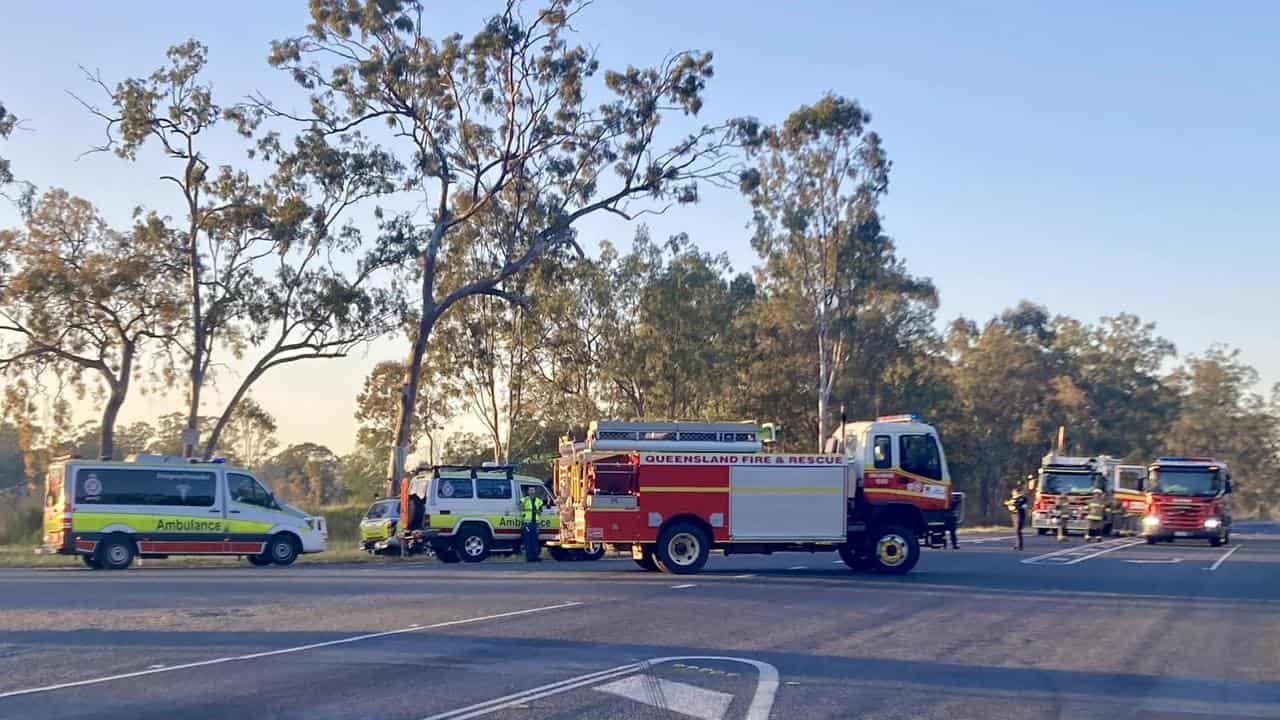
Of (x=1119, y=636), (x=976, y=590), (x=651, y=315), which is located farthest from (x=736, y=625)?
(x=651, y=315)

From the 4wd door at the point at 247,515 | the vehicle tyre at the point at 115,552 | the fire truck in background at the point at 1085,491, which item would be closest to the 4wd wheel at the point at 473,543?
the 4wd door at the point at 247,515

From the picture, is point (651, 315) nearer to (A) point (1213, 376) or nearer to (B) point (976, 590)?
(B) point (976, 590)

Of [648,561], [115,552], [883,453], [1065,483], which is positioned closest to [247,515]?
[115,552]

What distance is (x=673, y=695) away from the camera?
409 inches

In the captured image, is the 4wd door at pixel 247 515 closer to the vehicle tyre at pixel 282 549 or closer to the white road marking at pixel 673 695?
the vehicle tyre at pixel 282 549

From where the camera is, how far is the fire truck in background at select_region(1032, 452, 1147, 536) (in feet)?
146

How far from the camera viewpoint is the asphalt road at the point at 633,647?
10109 millimetres

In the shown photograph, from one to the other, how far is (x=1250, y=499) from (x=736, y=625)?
398 ft

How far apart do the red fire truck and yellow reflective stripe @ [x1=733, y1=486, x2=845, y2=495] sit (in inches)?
0.7

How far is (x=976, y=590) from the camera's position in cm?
2039

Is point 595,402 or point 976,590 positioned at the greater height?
point 595,402

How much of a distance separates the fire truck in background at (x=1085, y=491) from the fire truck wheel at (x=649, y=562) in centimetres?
2458

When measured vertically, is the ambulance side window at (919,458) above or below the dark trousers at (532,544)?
above

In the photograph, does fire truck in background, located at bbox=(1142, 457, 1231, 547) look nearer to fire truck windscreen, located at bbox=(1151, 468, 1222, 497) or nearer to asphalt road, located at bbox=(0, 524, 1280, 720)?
fire truck windscreen, located at bbox=(1151, 468, 1222, 497)
